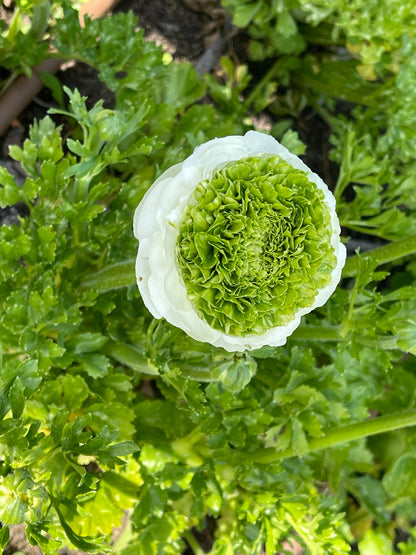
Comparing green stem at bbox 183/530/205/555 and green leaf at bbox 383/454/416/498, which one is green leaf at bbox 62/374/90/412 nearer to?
green stem at bbox 183/530/205/555

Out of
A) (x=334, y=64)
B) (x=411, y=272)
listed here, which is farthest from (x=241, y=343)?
(x=334, y=64)

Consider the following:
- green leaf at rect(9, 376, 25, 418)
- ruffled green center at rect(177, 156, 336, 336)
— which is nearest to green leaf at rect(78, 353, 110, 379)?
green leaf at rect(9, 376, 25, 418)

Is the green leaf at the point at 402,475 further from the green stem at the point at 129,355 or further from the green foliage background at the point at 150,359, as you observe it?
the green stem at the point at 129,355

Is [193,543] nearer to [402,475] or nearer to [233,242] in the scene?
[402,475]

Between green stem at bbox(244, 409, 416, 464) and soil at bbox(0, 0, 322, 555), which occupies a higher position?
soil at bbox(0, 0, 322, 555)

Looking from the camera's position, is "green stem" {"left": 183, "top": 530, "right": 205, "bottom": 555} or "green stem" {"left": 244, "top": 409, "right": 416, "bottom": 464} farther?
"green stem" {"left": 183, "top": 530, "right": 205, "bottom": 555}

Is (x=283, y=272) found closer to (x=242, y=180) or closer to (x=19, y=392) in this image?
(x=242, y=180)

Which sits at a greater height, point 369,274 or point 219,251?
point 219,251
